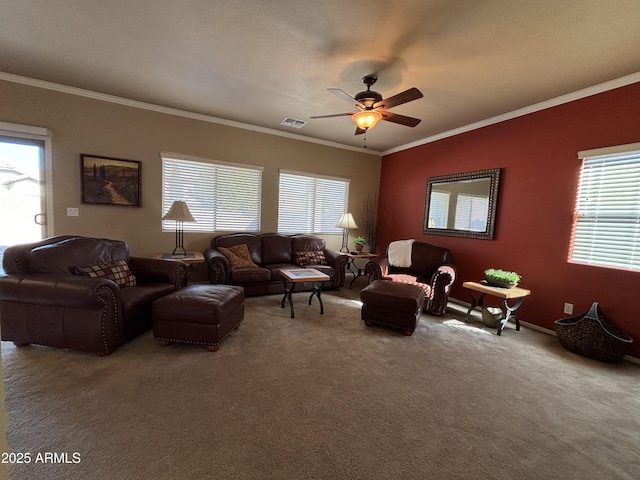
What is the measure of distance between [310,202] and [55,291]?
13.4 feet

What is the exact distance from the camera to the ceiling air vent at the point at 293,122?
4.50 m

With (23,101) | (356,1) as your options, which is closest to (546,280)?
(356,1)

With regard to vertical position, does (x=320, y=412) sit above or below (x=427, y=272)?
below

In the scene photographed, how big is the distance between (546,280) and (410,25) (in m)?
3.25

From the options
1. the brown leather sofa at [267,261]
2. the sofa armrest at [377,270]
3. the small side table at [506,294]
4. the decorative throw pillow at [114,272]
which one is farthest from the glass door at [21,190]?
the small side table at [506,294]

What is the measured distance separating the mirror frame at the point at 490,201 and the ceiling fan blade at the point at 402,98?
217cm

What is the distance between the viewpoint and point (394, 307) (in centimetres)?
316

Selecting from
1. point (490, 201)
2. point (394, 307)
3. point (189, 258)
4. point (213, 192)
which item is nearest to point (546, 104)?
point (490, 201)

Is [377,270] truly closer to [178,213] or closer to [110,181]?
[178,213]

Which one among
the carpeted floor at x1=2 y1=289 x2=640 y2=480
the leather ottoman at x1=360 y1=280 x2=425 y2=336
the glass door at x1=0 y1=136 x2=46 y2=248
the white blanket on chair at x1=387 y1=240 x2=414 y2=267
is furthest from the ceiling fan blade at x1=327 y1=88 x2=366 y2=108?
the glass door at x1=0 y1=136 x2=46 y2=248

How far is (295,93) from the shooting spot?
3.55 metres

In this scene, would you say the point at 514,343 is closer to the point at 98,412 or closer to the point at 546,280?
the point at 546,280

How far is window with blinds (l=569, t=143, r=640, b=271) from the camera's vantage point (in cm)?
283

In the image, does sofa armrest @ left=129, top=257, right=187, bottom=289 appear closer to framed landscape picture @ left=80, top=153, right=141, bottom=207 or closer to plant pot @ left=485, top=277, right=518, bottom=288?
framed landscape picture @ left=80, top=153, right=141, bottom=207
